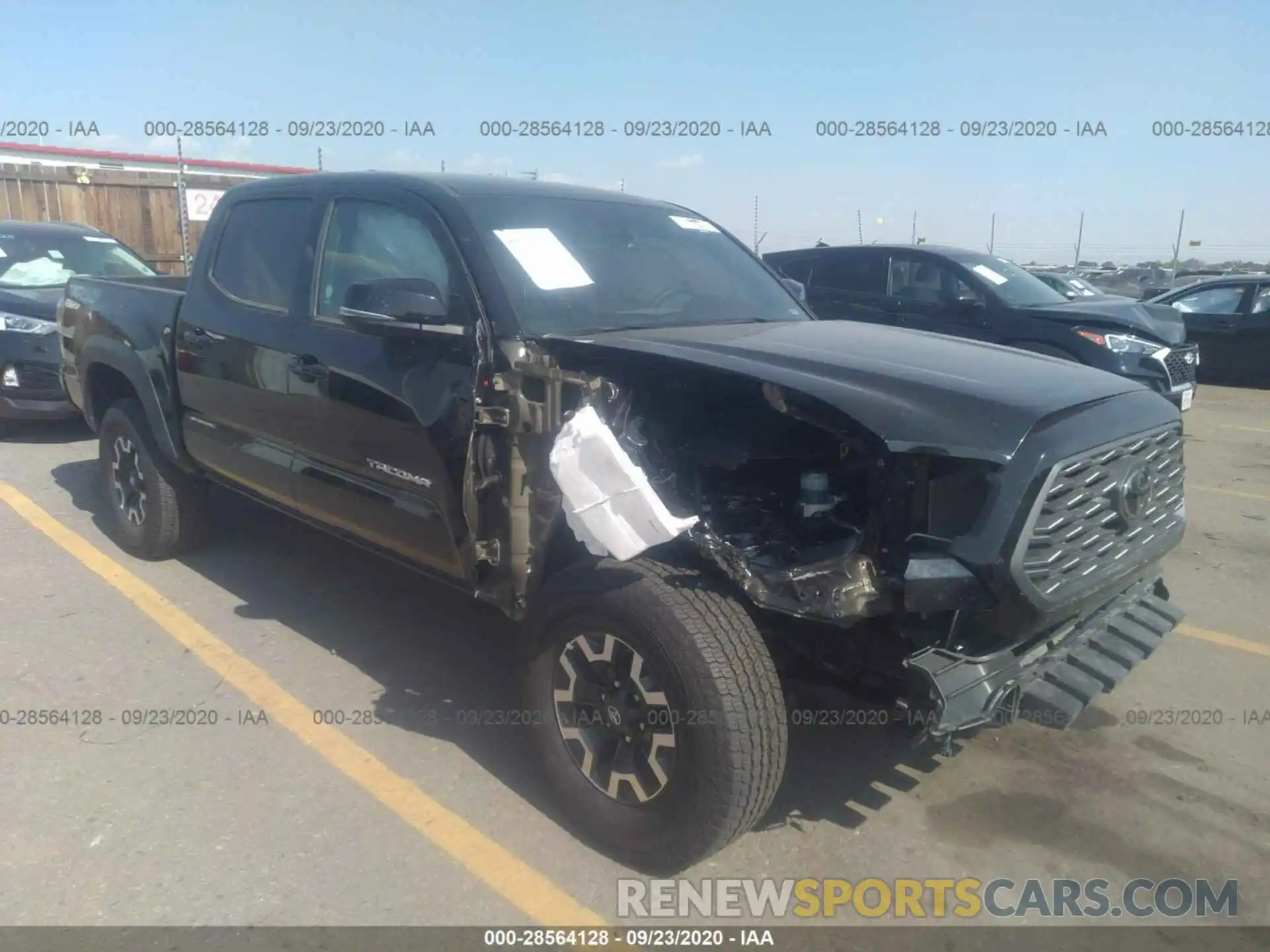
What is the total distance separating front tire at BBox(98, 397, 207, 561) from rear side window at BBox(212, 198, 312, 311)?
1102 mm

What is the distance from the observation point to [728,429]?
3160 mm

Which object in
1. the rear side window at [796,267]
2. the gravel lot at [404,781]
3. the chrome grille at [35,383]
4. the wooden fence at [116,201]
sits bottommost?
the gravel lot at [404,781]

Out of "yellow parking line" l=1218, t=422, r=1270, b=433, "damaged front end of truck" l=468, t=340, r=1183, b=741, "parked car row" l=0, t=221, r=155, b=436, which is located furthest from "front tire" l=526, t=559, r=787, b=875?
"yellow parking line" l=1218, t=422, r=1270, b=433

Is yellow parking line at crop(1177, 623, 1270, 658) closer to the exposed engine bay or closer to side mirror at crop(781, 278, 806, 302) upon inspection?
side mirror at crop(781, 278, 806, 302)

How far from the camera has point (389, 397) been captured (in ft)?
11.6

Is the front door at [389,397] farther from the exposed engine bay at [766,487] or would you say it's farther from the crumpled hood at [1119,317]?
the crumpled hood at [1119,317]

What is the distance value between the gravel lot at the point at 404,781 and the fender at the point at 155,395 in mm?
700

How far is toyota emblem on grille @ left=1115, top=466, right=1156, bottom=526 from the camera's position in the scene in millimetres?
2986

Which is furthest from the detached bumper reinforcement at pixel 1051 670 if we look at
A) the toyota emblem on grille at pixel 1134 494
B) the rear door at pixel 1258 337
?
the rear door at pixel 1258 337

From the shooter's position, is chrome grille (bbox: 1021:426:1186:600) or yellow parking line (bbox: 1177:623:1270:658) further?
yellow parking line (bbox: 1177:623:1270:658)

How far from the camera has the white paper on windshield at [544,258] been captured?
3.49m

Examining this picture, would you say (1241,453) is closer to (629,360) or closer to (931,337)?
(931,337)

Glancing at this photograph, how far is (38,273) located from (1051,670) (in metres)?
8.94

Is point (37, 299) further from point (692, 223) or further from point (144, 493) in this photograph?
point (692, 223)
